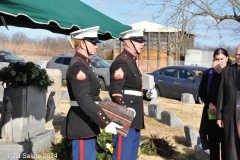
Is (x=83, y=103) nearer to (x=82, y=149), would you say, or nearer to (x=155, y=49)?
(x=82, y=149)

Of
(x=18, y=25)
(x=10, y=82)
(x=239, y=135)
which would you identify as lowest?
(x=239, y=135)

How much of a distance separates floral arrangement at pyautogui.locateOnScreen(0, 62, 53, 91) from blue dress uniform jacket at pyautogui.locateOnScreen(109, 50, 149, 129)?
6.18 feet

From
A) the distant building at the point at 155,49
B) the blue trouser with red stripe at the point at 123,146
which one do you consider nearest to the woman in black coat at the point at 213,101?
the blue trouser with red stripe at the point at 123,146

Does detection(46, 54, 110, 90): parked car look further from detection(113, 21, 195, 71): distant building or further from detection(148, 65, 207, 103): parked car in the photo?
detection(113, 21, 195, 71): distant building

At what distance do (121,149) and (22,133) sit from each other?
197 centimetres

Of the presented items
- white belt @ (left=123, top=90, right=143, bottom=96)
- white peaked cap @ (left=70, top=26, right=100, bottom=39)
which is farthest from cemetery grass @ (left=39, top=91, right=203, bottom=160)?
white peaked cap @ (left=70, top=26, right=100, bottom=39)

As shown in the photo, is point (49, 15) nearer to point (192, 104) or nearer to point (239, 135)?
point (239, 135)

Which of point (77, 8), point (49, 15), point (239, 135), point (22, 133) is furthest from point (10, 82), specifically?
point (239, 135)

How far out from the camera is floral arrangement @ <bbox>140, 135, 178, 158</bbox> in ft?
22.3

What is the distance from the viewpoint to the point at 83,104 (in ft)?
12.4

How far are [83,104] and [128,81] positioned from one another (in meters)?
1.10

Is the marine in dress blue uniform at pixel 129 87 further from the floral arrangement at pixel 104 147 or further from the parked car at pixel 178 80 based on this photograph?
the parked car at pixel 178 80

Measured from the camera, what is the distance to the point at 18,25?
644 centimetres

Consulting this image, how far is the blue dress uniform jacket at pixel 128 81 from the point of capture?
4621 mm
